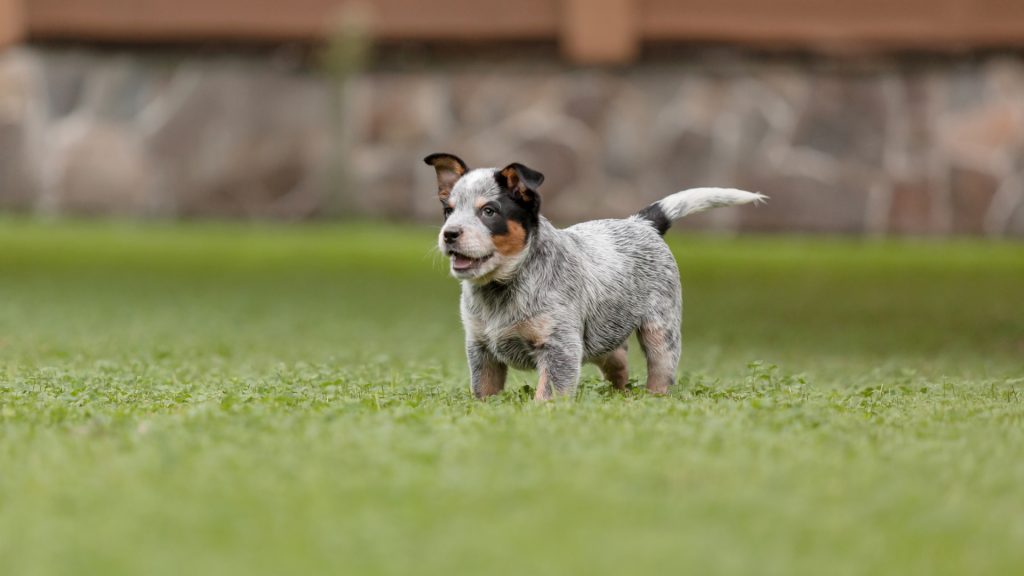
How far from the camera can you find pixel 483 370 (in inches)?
285

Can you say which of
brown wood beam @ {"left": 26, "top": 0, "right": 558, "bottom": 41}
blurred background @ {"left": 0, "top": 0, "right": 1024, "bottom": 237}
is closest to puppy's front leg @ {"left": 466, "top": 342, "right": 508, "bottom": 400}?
blurred background @ {"left": 0, "top": 0, "right": 1024, "bottom": 237}

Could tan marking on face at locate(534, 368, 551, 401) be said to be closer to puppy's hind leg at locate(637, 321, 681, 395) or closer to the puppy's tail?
puppy's hind leg at locate(637, 321, 681, 395)

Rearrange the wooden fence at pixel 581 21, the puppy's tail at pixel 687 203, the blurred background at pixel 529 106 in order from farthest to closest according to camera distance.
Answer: the blurred background at pixel 529 106 → the wooden fence at pixel 581 21 → the puppy's tail at pixel 687 203

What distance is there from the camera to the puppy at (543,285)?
22.3ft

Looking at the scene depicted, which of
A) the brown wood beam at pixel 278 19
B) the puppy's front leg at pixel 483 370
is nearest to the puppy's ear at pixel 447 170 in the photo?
the puppy's front leg at pixel 483 370

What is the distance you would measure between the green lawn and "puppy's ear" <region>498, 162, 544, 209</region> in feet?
3.03

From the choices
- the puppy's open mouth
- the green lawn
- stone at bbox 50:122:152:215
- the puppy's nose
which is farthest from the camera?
stone at bbox 50:122:152:215

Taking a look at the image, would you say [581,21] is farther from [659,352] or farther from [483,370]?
[483,370]

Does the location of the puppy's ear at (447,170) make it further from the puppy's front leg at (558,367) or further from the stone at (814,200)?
the stone at (814,200)

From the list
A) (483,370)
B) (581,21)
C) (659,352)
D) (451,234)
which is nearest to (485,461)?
(451,234)

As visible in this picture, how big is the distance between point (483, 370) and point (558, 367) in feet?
1.59

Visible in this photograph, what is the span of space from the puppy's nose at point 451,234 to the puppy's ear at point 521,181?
1.19 feet

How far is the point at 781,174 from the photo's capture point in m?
19.4

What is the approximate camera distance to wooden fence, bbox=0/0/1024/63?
741 inches
